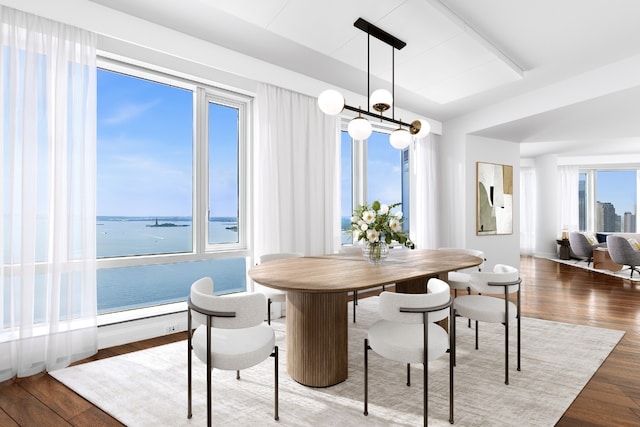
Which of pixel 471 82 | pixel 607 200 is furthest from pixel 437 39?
pixel 607 200

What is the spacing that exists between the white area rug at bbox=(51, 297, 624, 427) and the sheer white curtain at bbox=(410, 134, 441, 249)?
2906mm

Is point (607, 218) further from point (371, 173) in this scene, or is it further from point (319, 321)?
point (319, 321)

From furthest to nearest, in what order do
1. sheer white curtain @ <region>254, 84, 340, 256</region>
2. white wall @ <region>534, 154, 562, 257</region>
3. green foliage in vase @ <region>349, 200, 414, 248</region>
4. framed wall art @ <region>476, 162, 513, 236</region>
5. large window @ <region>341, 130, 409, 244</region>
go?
white wall @ <region>534, 154, 562, 257</region> → framed wall art @ <region>476, 162, 513, 236</region> → large window @ <region>341, 130, 409, 244</region> → sheer white curtain @ <region>254, 84, 340, 256</region> → green foliage in vase @ <region>349, 200, 414, 248</region>

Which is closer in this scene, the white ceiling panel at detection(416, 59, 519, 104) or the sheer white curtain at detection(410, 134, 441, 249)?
the white ceiling panel at detection(416, 59, 519, 104)

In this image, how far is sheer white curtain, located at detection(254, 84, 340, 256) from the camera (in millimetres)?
3762

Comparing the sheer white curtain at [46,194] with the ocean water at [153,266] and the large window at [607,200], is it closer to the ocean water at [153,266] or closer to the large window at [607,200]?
the ocean water at [153,266]

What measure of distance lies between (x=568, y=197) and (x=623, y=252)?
390cm

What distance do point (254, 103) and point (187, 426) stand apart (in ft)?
10.5

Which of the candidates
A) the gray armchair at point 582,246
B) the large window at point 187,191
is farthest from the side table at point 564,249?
the large window at point 187,191

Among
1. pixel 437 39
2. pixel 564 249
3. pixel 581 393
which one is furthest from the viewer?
pixel 564 249

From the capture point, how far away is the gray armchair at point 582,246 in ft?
25.1

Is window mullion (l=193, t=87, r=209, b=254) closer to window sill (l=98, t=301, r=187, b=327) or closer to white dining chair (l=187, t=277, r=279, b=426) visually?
window sill (l=98, t=301, r=187, b=327)

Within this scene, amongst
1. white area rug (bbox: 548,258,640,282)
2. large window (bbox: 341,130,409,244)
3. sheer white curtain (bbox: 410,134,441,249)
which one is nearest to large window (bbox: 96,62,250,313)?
large window (bbox: 341,130,409,244)

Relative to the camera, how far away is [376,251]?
110 inches
